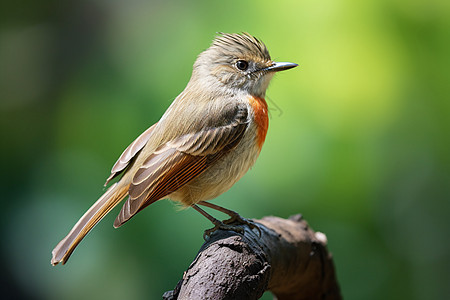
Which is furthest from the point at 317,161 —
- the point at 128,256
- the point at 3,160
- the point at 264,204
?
the point at 3,160

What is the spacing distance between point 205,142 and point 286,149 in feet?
4.00

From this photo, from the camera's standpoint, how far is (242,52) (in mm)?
2750

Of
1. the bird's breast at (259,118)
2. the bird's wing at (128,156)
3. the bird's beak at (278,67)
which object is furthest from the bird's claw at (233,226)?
the bird's beak at (278,67)

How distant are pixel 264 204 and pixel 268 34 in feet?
3.62

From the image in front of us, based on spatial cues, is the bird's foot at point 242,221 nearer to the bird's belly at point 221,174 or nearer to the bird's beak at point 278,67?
the bird's belly at point 221,174

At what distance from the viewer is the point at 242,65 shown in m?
2.76

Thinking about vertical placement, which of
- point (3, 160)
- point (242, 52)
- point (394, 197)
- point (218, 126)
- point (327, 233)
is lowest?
point (3, 160)

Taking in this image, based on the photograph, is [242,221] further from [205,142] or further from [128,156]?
[128,156]

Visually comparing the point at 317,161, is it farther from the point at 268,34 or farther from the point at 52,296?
the point at 52,296

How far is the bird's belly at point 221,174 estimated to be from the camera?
8.29ft

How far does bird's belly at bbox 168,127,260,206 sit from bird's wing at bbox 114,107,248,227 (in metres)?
0.03

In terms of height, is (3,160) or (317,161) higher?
(317,161)

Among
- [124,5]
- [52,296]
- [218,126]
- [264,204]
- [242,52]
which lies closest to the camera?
[218,126]

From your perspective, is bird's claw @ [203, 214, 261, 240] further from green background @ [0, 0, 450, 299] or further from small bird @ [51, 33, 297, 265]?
green background @ [0, 0, 450, 299]
